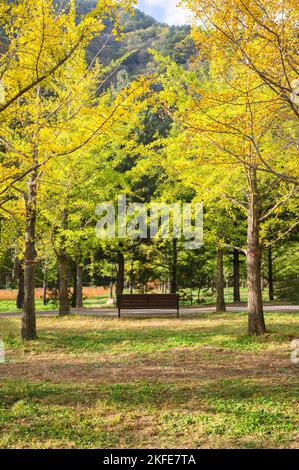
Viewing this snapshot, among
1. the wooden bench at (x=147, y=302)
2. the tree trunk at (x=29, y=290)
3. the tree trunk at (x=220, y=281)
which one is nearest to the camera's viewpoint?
the tree trunk at (x=29, y=290)

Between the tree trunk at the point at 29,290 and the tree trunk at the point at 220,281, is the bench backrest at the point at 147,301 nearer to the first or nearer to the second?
the tree trunk at the point at 220,281

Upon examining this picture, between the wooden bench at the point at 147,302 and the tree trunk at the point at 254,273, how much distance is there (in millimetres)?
5505

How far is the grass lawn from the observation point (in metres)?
4.72

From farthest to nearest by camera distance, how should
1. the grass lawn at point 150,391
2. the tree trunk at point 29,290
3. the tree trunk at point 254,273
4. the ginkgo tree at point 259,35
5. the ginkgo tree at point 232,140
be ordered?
the tree trunk at point 29,290 < the tree trunk at point 254,273 < the ginkgo tree at point 232,140 < the ginkgo tree at point 259,35 < the grass lawn at point 150,391

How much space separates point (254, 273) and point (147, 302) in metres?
5.96

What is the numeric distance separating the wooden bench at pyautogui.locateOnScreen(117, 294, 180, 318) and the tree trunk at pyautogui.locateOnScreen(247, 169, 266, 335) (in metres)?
5.50

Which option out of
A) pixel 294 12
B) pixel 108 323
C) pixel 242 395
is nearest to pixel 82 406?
pixel 242 395

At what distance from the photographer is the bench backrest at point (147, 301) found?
1622cm

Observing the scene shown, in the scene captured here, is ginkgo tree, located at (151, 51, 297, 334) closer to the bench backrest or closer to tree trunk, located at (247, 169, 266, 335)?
tree trunk, located at (247, 169, 266, 335)

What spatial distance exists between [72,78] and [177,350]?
626cm

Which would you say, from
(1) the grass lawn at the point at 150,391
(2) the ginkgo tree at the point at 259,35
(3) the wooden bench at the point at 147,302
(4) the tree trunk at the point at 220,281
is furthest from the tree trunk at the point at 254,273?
(3) the wooden bench at the point at 147,302

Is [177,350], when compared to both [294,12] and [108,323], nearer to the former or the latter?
[108,323]

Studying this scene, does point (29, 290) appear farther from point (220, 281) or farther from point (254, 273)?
point (220, 281)

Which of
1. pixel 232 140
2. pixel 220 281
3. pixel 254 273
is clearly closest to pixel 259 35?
pixel 232 140
